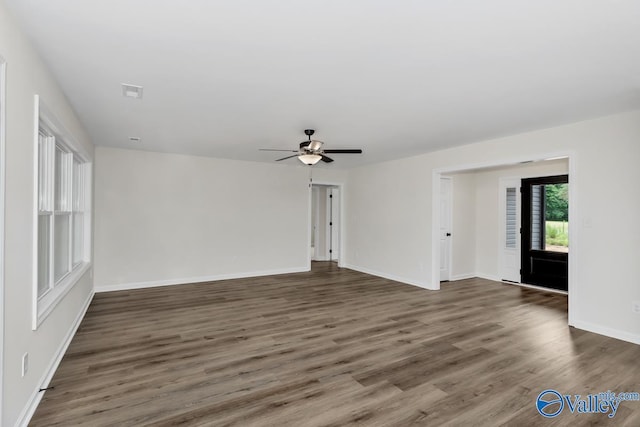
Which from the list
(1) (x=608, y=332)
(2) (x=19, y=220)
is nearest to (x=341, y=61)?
(2) (x=19, y=220)

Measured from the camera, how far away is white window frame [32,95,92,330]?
224cm

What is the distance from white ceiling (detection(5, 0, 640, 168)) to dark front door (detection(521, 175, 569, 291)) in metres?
2.53

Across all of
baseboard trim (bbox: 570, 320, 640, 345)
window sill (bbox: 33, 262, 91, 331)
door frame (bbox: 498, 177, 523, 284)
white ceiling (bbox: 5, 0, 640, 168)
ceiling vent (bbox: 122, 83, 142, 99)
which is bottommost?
baseboard trim (bbox: 570, 320, 640, 345)

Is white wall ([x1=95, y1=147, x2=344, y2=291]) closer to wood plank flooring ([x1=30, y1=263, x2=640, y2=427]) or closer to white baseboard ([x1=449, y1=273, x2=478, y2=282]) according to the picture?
wood plank flooring ([x1=30, y1=263, x2=640, y2=427])

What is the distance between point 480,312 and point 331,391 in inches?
116

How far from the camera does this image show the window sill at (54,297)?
7.77 ft

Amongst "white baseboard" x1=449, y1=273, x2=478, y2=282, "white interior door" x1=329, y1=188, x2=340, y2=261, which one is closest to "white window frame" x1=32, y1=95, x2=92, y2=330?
"white interior door" x1=329, y1=188, x2=340, y2=261

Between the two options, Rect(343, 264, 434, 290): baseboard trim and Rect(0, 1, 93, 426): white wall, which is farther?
Rect(343, 264, 434, 290): baseboard trim

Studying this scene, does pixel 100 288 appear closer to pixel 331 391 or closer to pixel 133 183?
pixel 133 183

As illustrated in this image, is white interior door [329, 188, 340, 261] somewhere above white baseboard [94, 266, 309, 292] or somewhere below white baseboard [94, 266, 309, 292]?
above

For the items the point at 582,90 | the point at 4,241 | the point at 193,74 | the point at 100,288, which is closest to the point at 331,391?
the point at 4,241

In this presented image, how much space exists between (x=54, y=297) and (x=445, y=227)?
620 cm

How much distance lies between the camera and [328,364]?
2.90 meters

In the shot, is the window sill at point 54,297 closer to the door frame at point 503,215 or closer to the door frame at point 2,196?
the door frame at point 2,196
